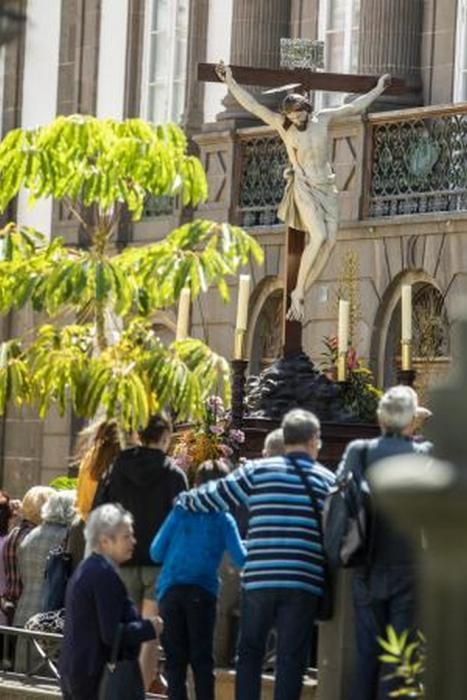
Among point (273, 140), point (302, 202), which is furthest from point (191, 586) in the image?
point (273, 140)

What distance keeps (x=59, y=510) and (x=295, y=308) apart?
3.27 metres

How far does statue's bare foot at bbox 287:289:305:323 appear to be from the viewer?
72.3ft

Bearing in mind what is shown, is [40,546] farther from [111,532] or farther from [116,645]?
[111,532]

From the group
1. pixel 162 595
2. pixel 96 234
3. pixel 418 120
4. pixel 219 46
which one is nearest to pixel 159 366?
pixel 96 234

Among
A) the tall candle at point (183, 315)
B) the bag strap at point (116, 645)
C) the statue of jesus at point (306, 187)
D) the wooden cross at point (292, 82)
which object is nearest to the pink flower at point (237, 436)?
the tall candle at point (183, 315)

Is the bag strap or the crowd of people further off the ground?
the crowd of people

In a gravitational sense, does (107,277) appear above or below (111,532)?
above

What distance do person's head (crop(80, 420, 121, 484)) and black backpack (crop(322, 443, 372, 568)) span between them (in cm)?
293

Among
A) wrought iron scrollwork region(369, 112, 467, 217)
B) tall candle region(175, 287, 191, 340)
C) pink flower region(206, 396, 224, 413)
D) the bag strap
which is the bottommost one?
the bag strap

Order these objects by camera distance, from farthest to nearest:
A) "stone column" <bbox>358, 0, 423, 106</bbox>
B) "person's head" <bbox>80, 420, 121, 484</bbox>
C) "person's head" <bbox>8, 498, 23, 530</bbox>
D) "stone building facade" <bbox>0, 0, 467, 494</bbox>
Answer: "stone column" <bbox>358, 0, 423, 106</bbox>
"stone building facade" <bbox>0, 0, 467, 494</bbox>
"person's head" <bbox>8, 498, 23, 530</bbox>
"person's head" <bbox>80, 420, 121, 484</bbox>

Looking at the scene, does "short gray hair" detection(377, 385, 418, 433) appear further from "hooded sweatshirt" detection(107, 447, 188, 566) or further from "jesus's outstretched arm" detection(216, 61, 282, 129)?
"jesus's outstretched arm" detection(216, 61, 282, 129)

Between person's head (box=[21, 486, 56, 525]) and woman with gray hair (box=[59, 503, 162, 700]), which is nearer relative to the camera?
woman with gray hair (box=[59, 503, 162, 700])

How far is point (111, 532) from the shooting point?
15.4 meters

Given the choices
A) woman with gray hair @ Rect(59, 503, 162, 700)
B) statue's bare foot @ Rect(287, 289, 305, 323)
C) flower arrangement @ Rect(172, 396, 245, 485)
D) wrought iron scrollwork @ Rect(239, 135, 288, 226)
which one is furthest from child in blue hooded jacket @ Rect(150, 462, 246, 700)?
wrought iron scrollwork @ Rect(239, 135, 288, 226)
